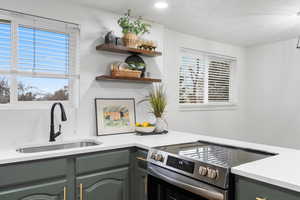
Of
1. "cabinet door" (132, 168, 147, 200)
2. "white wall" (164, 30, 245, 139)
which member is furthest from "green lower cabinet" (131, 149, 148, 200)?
"white wall" (164, 30, 245, 139)

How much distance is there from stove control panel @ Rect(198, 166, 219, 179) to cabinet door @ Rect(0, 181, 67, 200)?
1.02 metres

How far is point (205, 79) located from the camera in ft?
12.5

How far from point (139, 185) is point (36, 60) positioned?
5.04 feet

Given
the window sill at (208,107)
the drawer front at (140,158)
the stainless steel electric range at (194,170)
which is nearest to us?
the stainless steel electric range at (194,170)

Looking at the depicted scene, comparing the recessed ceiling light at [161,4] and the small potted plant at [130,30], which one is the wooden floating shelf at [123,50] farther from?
the recessed ceiling light at [161,4]

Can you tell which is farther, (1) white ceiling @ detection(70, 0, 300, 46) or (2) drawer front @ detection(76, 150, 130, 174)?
(1) white ceiling @ detection(70, 0, 300, 46)

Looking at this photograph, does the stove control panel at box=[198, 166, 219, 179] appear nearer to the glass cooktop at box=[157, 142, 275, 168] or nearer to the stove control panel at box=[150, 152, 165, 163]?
the glass cooktop at box=[157, 142, 275, 168]

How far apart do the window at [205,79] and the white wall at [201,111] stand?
0.41 feet

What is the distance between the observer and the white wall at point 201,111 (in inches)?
127

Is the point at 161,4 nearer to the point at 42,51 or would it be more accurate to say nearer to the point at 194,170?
the point at 42,51

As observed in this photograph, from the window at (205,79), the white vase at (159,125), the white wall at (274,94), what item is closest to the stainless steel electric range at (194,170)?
the white vase at (159,125)

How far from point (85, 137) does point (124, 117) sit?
1.67 ft

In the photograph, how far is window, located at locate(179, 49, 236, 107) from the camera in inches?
138

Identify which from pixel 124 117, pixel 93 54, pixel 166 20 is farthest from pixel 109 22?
pixel 124 117
